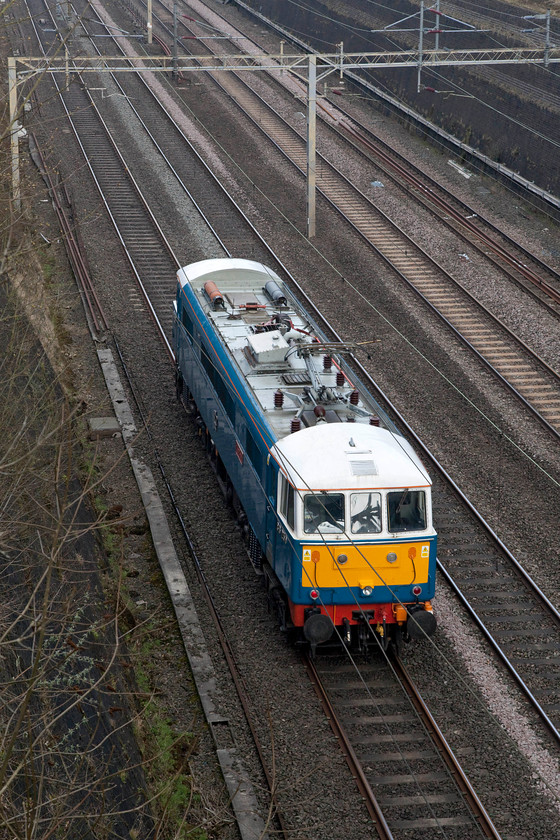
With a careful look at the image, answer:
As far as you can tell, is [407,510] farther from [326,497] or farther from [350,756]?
[350,756]

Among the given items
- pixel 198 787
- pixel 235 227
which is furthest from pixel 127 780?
pixel 235 227

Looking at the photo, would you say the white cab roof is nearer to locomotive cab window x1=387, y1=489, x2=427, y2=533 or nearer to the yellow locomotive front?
the yellow locomotive front

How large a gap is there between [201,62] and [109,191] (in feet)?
56.9

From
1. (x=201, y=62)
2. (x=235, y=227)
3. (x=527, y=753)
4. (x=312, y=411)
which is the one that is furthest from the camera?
(x=201, y=62)

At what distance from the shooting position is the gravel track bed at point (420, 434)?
1236cm

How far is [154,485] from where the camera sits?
62.6 ft

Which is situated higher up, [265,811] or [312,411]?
[312,411]

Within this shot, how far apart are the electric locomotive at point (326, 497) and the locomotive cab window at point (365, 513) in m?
0.01

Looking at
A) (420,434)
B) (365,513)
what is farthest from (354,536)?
(420,434)

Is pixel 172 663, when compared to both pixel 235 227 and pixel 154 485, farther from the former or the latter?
pixel 235 227

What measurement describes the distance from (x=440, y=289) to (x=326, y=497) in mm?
15296

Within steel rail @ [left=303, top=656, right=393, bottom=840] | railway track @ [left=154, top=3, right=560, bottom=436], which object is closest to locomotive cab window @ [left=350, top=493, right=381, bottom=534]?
steel rail @ [left=303, top=656, right=393, bottom=840]

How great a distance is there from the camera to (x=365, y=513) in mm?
13719

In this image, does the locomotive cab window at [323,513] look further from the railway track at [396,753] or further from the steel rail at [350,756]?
the steel rail at [350,756]
